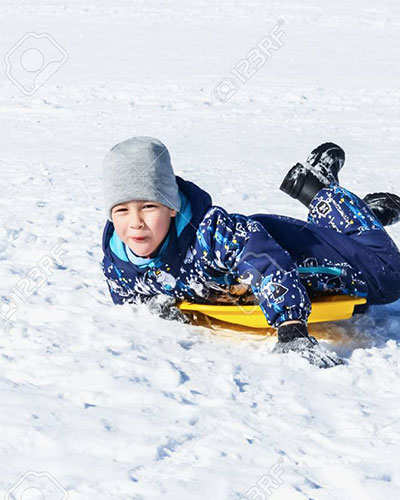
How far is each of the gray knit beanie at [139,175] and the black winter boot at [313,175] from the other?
913mm

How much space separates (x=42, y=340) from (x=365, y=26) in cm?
1169

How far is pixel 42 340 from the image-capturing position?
2459mm

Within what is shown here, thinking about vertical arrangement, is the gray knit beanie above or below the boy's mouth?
above

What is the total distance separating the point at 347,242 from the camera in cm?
286

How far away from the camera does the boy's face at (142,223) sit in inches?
94.7

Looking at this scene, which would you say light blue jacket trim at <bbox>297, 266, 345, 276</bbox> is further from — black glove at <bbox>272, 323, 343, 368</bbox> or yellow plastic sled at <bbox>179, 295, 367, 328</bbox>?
black glove at <bbox>272, 323, 343, 368</bbox>

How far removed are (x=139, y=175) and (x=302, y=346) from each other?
72 cm

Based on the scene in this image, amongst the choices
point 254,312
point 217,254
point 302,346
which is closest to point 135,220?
point 217,254

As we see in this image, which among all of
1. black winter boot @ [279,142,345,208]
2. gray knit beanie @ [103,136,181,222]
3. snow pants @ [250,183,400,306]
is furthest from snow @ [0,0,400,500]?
black winter boot @ [279,142,345,208]

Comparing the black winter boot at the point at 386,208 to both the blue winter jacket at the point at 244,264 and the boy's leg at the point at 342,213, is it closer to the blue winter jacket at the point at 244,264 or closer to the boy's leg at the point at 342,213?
the boy's leg at the point at 342,213

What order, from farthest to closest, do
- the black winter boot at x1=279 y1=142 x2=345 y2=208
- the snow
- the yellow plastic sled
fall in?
the black winter boot at x1=279 y1=142 x2=345 y2=208, the yellow plastic sled, the snow

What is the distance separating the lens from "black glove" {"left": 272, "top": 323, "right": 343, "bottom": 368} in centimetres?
229

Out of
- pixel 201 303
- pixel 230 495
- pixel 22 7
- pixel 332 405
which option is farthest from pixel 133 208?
pixel 22 7

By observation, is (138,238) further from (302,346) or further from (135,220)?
(302,346)
